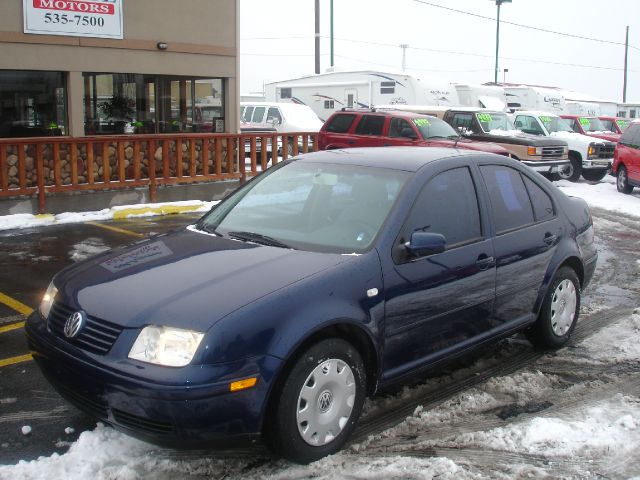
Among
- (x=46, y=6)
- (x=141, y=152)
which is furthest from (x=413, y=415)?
(x=46, y=6)

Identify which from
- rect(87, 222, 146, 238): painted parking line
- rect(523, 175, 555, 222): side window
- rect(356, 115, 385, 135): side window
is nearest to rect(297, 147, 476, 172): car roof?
rect(523, 175, 555, 222): side window

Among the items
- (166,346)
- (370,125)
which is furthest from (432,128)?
(166,346)

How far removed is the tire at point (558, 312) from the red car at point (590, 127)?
18.9 meters

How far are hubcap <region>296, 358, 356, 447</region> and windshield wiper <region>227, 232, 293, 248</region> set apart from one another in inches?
34.6

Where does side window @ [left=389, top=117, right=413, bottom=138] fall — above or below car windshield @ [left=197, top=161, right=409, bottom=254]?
above

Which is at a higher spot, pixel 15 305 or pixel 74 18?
pixel 74 18

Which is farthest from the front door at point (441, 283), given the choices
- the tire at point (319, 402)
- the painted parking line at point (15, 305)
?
the painted parking line at point (15, 305)

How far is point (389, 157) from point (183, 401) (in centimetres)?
241

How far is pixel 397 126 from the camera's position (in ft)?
54.2

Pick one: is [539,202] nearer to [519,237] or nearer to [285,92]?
[519,237]

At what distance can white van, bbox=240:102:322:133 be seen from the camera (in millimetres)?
22031

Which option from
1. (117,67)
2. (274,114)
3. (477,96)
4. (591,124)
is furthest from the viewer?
(477,96)

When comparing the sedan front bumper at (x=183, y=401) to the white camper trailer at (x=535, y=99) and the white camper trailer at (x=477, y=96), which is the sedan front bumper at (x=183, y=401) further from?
the white camper trailer at (x=535, y=99)

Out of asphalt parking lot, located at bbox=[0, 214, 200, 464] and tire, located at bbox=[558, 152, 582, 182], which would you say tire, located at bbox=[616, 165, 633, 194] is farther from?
asphalt parking lot, located at bbox=[0, 214, 200, 464]
